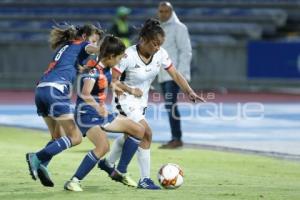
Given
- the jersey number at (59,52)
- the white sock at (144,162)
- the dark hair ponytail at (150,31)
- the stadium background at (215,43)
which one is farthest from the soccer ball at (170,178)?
the stadium background at (215,43)

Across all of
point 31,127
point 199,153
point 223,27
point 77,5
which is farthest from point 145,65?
point 77,5

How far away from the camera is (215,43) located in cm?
3128

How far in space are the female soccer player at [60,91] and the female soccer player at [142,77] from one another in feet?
1.63

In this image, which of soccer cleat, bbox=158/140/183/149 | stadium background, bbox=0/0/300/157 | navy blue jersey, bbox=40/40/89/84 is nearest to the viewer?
navy blue jersey, bbox=40/40/89/84

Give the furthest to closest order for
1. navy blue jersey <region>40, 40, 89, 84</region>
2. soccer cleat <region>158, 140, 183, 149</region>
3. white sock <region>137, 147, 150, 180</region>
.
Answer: soccer cleat <region>158, 140, 183, 149</region>, white sock <region>137, 147, 150, 180</region>, navy blue jersey <region>40, 40, 89, 84</region>

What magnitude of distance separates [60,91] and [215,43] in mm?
20854

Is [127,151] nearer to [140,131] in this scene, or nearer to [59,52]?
[140,131]

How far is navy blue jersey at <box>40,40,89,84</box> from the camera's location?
10.8 meters

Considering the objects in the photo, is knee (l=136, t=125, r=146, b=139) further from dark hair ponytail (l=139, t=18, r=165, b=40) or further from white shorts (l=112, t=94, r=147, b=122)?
dark hair ponytail (l=139, t=18, r=165, b=40)

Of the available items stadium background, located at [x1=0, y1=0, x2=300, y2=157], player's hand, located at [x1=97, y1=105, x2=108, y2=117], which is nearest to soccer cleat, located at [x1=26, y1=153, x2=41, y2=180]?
player's hand, located at [x1=97, y1=105, x2=108, y2=117]

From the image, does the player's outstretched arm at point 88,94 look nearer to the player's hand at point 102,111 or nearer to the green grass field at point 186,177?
the player's hand at point 102,111

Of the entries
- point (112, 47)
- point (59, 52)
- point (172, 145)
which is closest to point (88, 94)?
point (112, 47)

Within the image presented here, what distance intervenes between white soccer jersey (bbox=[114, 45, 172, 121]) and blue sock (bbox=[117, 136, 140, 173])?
486 mm

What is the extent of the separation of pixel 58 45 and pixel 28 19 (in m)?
24.2
